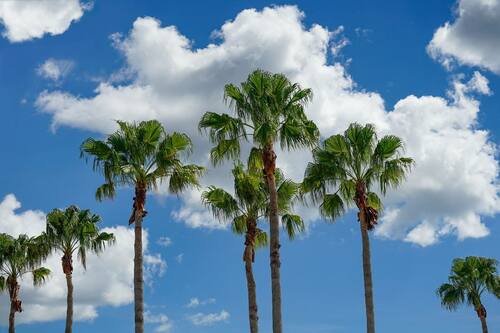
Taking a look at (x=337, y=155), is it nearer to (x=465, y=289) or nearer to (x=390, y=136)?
(x=390, y=136)

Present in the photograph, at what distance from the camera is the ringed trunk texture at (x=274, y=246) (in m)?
30.0

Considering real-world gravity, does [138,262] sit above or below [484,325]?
above

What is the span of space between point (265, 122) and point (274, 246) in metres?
5.73

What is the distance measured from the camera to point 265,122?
32625 mm

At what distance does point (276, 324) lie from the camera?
2981 centimetres

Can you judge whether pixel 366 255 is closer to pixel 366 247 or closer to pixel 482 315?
pixel 366 247

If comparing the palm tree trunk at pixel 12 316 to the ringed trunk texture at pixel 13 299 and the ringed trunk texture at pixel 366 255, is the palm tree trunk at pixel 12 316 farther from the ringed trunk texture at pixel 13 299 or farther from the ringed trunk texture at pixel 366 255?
the ringed trunk texture at pixel 366 255

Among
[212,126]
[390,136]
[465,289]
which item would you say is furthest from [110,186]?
[465,289]

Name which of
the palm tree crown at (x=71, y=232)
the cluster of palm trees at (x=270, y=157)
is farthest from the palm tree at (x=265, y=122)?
the palm tree crown at (x=71, y=232)

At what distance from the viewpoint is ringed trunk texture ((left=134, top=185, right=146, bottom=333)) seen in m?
32.0

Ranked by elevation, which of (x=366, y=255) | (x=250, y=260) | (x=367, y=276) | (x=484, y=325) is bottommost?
(x=484, y=325)

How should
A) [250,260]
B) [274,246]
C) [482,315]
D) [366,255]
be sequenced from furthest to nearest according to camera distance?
1. [482,315]
2. [250,260]
3. [366,255]
4. [274,246]

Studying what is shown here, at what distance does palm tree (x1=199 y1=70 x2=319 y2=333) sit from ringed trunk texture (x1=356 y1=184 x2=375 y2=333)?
3335mm

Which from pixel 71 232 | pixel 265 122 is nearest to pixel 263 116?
pixel 265 122
